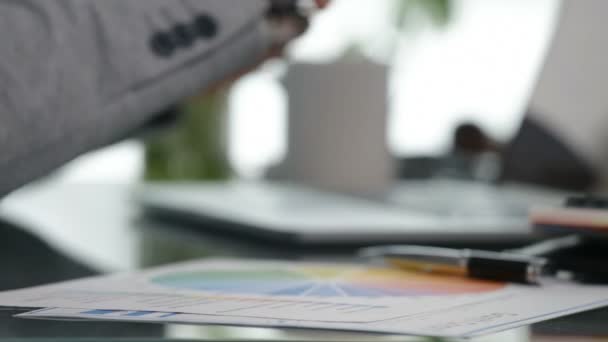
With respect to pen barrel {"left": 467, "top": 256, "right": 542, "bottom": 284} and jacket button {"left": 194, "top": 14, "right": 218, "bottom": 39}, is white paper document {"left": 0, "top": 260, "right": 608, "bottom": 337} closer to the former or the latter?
pen barrel {"left": 467, "top": 256, "right": 542, "bottom": 284}

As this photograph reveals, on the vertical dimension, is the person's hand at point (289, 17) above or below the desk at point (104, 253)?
above

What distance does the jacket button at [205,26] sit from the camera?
0.51 metres

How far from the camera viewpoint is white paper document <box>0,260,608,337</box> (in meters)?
0.29

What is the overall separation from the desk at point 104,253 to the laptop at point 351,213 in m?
0.02

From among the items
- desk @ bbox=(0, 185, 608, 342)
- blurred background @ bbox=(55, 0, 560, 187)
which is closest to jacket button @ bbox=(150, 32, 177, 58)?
desk @ bbox=(0, 185, 608, 342)

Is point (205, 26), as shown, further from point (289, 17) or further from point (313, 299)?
point (313, 299)

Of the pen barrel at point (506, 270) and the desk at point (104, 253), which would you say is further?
the pen barrel at point (506, 270)

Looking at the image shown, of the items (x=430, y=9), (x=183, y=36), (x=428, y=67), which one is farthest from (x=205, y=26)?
(x=428, y=67)

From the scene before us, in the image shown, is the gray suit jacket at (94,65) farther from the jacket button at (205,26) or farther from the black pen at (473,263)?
the black pen at (473,263)

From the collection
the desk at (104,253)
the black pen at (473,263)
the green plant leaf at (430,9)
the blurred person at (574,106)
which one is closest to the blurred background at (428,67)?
the green plant leaf at (430,9)

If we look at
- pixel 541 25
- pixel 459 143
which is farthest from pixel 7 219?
pixel 541 25

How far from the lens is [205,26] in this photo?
20.1 inches

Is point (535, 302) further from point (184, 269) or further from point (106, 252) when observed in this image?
point (106, 252)

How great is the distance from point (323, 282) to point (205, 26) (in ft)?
0.65
